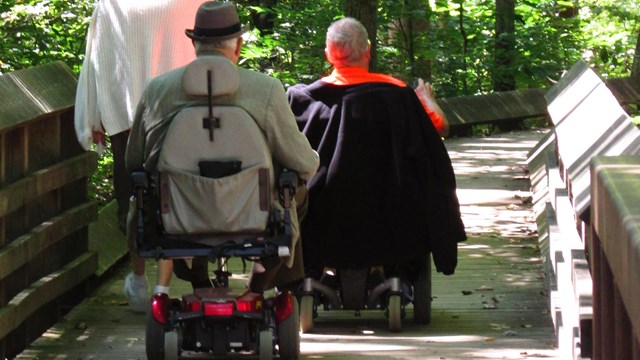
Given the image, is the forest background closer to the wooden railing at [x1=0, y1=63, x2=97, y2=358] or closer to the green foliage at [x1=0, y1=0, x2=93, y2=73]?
the green foliage at [x1=0, y1=0, x2=93, y2=73]

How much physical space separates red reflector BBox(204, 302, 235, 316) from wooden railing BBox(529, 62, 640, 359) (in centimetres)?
139

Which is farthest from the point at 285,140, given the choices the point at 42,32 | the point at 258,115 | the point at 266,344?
the point at 42,32

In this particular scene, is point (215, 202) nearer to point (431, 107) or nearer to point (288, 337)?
point (288, 337)

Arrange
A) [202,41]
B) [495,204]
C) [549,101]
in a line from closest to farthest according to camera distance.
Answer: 1. [202,41]
2. [549,101]
3. [495,204]

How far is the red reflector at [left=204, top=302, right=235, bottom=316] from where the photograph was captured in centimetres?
575

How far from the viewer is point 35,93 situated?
696cm

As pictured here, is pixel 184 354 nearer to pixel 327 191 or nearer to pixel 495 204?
pixel 327 191

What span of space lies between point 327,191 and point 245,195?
5.36 ft

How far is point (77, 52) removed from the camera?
1204 cm

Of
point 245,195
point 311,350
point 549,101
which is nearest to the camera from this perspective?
point 245,195

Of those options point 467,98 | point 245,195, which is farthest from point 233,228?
point 467,98

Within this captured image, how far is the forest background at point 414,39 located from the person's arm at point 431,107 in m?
4.47

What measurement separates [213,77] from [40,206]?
188 centimetres

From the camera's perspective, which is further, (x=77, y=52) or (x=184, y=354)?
(x=77, y=52)
